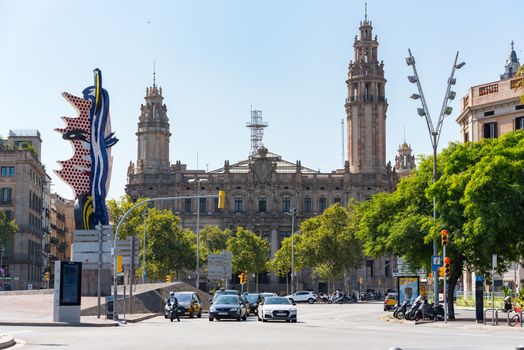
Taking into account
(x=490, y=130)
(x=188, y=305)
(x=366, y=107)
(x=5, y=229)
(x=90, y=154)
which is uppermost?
(x=366, y=107)

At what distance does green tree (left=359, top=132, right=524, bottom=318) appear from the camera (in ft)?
153

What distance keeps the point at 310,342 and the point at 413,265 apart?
2985 centimetres

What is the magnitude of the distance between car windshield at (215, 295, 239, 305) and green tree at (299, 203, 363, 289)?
60.2m

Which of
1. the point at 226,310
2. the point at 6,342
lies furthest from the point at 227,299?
the point at 6,342

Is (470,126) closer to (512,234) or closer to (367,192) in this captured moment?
(512,234)

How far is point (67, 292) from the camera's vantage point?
41594 mm

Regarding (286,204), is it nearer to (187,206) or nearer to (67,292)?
(187,206)

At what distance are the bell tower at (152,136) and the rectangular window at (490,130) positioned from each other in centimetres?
8722

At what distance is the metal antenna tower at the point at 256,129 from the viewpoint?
17000 centimetres

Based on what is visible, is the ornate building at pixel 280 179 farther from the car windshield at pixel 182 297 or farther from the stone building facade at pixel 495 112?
the car windshield at pixel 182 297

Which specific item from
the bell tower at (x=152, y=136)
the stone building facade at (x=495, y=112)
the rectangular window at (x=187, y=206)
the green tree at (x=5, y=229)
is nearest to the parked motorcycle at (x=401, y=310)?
the stone building facade at (x=495, y=112)

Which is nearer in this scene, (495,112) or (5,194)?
(495,112)

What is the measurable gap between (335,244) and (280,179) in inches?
1743

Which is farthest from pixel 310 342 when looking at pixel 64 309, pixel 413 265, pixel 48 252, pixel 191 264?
pixel 48 252
